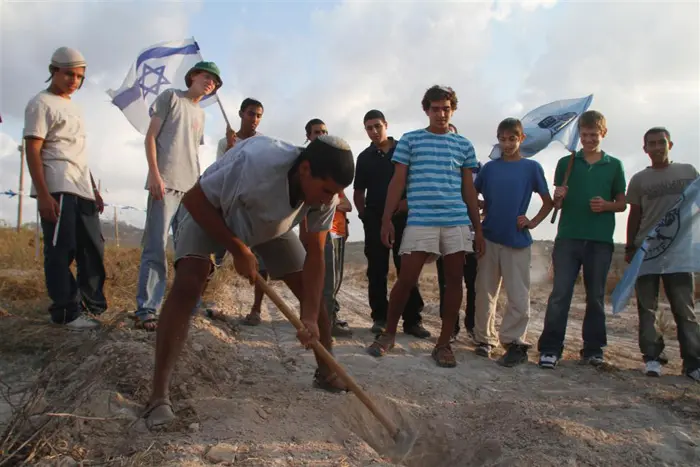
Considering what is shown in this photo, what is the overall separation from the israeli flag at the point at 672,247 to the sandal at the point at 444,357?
1.23 metres

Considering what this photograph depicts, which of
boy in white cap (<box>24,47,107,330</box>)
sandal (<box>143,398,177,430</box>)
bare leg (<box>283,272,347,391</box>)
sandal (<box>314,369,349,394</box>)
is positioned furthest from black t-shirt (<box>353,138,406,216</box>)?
sandal (<box>143,398,177,430</box>)

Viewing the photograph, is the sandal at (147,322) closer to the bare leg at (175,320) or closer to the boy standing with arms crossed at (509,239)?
the bare leg at (175,320)

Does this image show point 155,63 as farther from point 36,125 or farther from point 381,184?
point 381,184

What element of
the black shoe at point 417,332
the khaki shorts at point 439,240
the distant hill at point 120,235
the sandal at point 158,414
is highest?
the khaki shorts at point 439,240

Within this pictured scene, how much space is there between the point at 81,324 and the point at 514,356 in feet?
10.2

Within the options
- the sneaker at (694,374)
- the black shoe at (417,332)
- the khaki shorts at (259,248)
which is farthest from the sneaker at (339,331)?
the sneaker at (694,374)

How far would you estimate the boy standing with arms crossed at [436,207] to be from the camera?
3.93 meters

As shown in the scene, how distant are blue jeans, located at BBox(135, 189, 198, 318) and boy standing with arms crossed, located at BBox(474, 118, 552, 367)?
240cm

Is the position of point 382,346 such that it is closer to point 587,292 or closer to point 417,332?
point 417,332

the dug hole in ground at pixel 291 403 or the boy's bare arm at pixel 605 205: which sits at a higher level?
the boy's bare arm at pixel 605 205

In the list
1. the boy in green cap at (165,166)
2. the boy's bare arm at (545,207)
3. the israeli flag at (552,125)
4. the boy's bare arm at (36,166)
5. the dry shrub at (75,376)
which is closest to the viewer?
the dry shrub at (75,376)

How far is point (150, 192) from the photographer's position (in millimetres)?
3770

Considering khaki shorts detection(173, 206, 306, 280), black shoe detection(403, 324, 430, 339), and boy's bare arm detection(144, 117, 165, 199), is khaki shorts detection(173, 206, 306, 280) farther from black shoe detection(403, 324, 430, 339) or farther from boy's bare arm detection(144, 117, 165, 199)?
black shoe detection(403, 324, 430, 339)

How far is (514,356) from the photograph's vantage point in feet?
13.4
